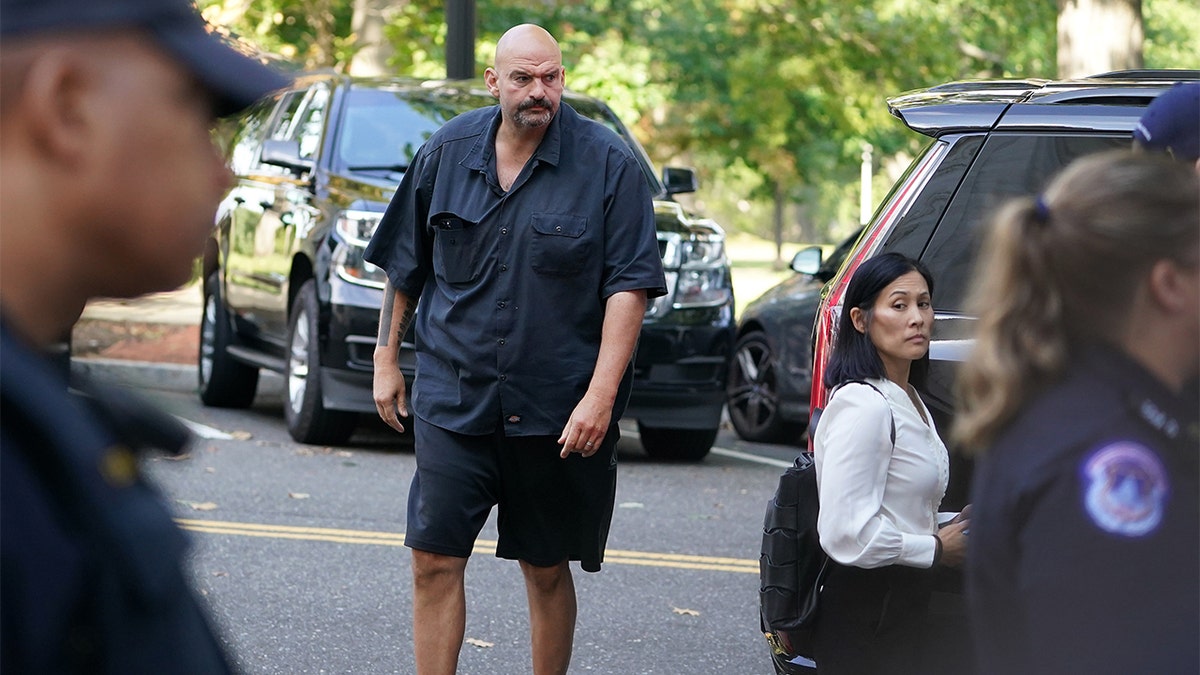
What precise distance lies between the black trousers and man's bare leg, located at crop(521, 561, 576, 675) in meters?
1.17

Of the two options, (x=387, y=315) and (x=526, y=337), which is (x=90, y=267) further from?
(x=387, y=315)

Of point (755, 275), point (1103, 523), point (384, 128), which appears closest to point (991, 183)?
point (1103, 523)

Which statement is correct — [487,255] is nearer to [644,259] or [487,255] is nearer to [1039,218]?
[644,259]

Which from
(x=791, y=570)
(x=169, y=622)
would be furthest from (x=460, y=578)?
(x=169, y=622)

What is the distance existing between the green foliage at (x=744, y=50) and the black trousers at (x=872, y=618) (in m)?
12.8

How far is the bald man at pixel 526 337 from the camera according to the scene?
4.58m

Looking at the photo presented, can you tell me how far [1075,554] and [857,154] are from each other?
115 feet

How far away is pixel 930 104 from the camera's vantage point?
4.36 m

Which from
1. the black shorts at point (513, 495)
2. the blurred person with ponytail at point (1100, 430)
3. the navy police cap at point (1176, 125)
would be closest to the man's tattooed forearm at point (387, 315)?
the black shorts at point (513, 495)

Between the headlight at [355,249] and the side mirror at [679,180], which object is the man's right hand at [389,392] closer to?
the headlight at [355,249]

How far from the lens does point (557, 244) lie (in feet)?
15.0

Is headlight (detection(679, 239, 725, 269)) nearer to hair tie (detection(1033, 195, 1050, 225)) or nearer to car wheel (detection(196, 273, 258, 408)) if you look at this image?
car wheel (detection(196, 273, 258, 408))

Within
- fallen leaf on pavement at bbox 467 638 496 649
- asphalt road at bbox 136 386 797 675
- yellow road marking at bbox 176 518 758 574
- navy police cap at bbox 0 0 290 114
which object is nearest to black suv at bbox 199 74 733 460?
asphalt road at bbox 136 386 797 675

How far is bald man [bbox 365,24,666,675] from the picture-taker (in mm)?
4582
